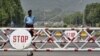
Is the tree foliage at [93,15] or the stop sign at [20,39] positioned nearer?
the stop sign at [20,39]

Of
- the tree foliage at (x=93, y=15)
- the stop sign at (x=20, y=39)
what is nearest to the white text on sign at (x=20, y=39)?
the stop sign at (x=20, y=39)

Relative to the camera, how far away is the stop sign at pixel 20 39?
17609mm

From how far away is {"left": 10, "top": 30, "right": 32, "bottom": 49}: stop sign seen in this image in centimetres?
1761

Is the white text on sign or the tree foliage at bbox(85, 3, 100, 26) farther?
the tree foliage at bbox(85, 3, 100, 26)

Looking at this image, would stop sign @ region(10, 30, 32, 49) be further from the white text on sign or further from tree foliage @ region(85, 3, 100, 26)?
tree foliage @ region(85, 3, 100, 26)

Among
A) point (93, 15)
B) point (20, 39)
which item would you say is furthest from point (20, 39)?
point (93, 15)

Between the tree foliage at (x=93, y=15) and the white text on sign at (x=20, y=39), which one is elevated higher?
the white text on sign at (x=20, y=39)

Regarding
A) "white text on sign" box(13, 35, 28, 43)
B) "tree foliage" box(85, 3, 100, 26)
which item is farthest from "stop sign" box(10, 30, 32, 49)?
"tree foliage" box(85, 3, 100, 26)

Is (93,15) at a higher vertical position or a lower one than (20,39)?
lower

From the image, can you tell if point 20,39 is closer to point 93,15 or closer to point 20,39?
point 20,39

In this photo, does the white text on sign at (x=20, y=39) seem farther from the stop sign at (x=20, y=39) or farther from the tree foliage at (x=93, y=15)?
the tree foliage at (x=93, y=15)

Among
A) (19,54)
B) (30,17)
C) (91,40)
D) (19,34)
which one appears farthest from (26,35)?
(30,17)

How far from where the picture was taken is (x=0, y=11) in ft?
311

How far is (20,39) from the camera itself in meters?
17.7
